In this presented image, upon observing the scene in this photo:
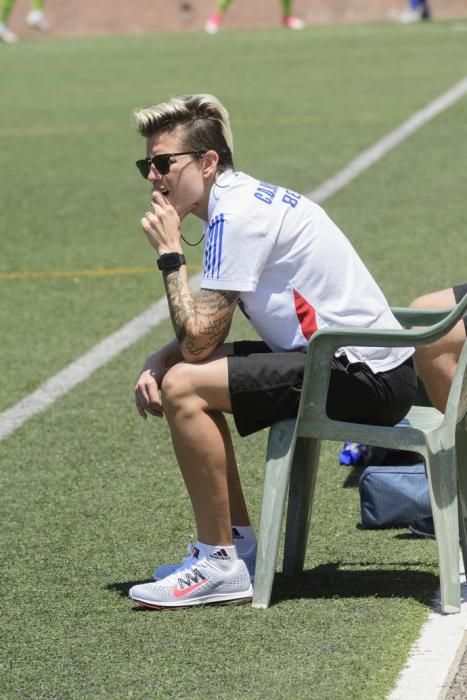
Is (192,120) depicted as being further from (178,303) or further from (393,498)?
(393,498)

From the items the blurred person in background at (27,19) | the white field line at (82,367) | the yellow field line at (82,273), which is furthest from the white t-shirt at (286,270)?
the blurred person in background at (27,19)

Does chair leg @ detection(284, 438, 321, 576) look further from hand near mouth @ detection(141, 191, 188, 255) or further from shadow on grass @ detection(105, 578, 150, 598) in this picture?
hand near mouth @ detection(141, 191, 188, 255)

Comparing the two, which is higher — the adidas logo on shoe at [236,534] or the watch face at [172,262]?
the watch face at [172,262]

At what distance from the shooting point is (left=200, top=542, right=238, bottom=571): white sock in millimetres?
4602

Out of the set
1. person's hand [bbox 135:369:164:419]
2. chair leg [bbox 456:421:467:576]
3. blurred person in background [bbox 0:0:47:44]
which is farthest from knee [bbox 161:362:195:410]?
blurred person in background [bbox 0:0:47:44]

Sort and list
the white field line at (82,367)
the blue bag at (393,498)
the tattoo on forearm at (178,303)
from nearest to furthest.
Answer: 1. the tattoo on forearm at (178,303)
2. the blue bag at (393,498)
3. the white field line at (82,367)

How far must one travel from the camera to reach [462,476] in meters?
4.66

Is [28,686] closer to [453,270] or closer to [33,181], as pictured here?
[453,270]

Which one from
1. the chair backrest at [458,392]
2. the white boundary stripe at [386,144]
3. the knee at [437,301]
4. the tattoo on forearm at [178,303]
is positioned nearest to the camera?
the chair backrest at [458,392]

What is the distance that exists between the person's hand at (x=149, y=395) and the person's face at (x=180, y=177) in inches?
18.7

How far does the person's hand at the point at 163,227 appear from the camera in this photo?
472 centimetres

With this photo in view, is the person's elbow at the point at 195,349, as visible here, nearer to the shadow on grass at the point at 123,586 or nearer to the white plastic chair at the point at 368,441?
the white plastic chair at the point at 368,441

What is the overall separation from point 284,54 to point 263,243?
1935cm

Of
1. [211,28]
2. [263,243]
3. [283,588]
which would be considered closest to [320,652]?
[283,588]
